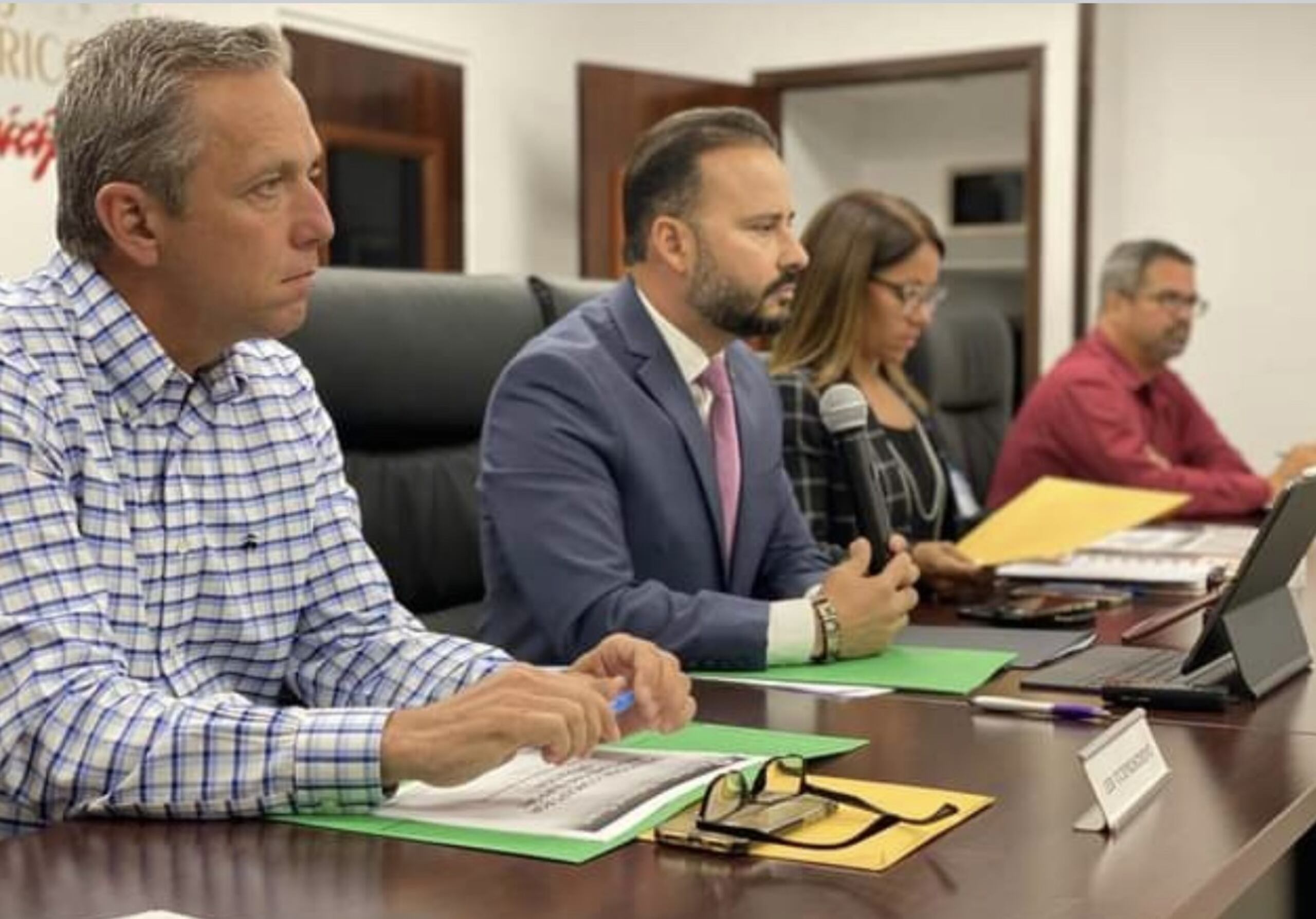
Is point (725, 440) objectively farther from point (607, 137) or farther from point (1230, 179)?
point (1230, 179)

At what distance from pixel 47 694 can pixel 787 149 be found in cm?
492

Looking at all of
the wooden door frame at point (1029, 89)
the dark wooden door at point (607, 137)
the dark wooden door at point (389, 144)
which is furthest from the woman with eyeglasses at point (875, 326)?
the wooden door frame at point (1029, 89)

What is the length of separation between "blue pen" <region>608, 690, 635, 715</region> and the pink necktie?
65 cm

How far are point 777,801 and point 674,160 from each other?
1.04 m

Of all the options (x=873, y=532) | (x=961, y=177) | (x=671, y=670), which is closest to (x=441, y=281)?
(x=873, y=532)

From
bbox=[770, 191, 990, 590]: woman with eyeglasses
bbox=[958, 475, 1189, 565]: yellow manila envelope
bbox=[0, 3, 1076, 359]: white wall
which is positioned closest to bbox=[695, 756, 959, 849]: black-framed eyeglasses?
bbox=[958, 475, 1189, 565]: yellow manila envelope

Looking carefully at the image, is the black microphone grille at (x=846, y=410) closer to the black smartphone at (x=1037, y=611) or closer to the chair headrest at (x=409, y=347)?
the black smartphone at (x=1037, y=611)

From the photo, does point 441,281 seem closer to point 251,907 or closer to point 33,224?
point 251,907

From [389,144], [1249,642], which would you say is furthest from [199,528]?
[389,144]

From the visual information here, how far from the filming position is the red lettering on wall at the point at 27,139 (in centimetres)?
348

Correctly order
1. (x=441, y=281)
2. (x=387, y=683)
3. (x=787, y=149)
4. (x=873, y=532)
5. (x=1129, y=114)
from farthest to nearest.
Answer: (x=787, y=149)
(x=1129, y=114)
(x=441, y=281)
(x=873, y=532)
(x=387, y=683)

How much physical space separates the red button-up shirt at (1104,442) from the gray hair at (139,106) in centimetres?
224

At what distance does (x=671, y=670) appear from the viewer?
1198 millimetres

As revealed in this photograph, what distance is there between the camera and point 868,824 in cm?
101
